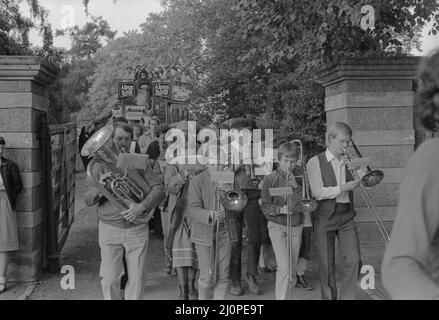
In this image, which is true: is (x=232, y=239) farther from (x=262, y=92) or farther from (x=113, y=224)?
(x=262, y=92)

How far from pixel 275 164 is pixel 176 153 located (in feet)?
3.83

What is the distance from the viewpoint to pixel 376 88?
7461mm

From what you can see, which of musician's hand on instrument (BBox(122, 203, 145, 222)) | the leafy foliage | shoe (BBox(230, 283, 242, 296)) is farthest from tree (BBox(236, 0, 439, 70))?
the leafy foliage

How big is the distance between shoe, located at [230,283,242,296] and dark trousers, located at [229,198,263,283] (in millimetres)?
48

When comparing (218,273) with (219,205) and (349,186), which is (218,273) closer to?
(219,205)

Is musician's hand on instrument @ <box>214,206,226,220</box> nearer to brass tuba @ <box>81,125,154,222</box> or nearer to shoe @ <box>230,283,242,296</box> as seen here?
brass tuba @ <box>81,125,154,222</box>

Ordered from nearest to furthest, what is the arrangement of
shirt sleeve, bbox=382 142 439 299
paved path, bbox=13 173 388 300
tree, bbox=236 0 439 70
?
shirt sleeve, bbox=382 142 439 299 < paved path, bbox=13 173 388 300 < tree, bbox=236 0 439 70

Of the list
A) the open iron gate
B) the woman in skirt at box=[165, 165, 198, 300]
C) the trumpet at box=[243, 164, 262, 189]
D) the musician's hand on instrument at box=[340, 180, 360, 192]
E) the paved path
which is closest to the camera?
the musician's hand on instrument at box=[340, 180, 360, 192]

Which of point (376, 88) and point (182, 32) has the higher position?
point (182, 32)

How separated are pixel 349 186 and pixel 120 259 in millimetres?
2121

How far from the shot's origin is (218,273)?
5.13 meters

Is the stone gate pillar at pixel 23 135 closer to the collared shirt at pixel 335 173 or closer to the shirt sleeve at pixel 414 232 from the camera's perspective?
the collared shirt at pixel 335 173

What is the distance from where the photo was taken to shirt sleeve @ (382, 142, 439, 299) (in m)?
1.46

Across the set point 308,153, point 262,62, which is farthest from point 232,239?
point 308,153
